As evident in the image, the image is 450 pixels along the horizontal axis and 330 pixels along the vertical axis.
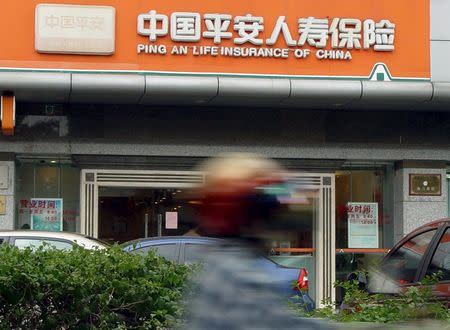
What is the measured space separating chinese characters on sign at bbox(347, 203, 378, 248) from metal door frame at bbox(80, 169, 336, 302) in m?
0.41

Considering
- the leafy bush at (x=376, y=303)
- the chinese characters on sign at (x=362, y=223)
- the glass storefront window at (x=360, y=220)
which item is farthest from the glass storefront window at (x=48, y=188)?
the leafy bush at (x=376, y=303)

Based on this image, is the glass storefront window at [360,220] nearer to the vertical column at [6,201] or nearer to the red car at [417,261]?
the vertical column at [6,201]

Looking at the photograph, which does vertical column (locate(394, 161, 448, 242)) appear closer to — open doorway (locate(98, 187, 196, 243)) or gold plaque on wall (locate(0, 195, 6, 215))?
open doorway (locate(98, 187, 196, 243))

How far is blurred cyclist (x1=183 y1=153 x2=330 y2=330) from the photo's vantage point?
2.76 m

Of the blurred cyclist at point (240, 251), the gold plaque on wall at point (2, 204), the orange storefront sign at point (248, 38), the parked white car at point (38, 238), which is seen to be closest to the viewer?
the blurred cyclist at point (240, 251)

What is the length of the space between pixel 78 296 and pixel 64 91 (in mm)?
7004

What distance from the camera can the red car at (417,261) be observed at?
668 cm

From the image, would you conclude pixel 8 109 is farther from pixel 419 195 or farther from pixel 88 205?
pixel 419 195

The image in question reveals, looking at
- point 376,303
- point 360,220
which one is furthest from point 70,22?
point 376,303

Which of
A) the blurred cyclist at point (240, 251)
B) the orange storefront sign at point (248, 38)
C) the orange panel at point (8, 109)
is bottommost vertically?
the blurred cyclist at point (240, 251)

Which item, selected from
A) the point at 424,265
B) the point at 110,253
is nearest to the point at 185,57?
the point at 110,253

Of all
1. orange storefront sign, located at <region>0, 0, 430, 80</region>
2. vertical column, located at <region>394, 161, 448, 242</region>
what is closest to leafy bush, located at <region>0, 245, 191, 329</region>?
orange storefront sign, located at <region>0, 0, 430, 80</region>

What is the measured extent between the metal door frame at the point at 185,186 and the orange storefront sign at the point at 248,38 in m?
2.05

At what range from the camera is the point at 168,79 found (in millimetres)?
13750
